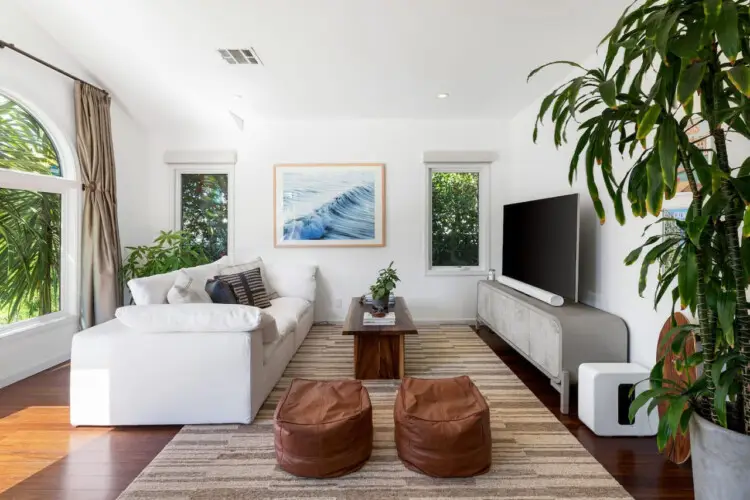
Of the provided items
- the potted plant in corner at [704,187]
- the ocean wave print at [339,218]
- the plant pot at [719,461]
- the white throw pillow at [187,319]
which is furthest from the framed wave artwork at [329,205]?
the plant pot at [719,461]

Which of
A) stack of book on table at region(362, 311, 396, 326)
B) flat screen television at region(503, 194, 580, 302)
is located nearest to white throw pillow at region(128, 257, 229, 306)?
stack of book on table at region(362, 311, 396, 326)

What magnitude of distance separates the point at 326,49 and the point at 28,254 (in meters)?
3.19

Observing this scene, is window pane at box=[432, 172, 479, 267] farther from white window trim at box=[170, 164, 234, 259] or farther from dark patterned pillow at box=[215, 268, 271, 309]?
white window trim at box=[170, 164, 234, 259]

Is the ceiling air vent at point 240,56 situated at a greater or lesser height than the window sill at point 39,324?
greater

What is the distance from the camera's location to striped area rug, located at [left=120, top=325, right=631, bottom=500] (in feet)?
6.03

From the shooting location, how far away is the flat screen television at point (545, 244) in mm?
3055

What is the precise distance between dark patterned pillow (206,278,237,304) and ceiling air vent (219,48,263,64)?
1920 mm

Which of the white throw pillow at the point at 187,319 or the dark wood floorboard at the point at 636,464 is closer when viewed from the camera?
the dark wood floorboard at the point at 636,464

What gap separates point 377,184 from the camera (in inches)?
198

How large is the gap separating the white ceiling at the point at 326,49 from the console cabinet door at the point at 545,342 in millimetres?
2108

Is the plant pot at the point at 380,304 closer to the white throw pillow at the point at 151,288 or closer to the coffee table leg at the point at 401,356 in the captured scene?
the coffee table leg at the point at 401,356

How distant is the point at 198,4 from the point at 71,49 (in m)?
1.90

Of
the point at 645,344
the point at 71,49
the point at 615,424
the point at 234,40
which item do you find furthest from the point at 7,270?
the point at 645,344

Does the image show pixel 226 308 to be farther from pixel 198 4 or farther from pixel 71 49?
pixel 71 49
